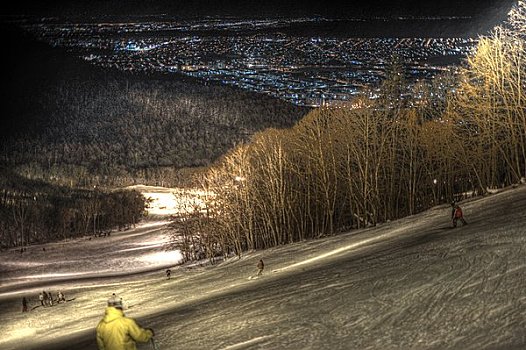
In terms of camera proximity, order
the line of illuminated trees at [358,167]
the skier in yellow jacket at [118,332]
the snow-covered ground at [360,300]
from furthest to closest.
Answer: the line of illuminated trees at [358,167] → the snow-covered ground at [360,300] → the skier in yellow jacket at [118,332]

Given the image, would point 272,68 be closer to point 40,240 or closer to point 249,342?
point 40,240

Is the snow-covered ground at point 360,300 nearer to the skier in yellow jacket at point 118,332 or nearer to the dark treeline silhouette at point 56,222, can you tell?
the skier in yellow jacket at point 118,332

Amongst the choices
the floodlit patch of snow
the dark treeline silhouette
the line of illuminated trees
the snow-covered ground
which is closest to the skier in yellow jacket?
the snow-covered ground

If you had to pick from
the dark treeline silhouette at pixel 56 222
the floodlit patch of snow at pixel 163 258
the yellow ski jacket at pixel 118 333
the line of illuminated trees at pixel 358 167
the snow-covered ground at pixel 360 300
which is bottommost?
the floodlit patch of snow at pixel 163 258

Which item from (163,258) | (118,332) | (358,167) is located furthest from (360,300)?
(163,258)

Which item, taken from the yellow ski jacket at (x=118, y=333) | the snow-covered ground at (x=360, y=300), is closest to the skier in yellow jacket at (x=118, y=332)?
the yellow ski jacket at (x=118, y=333)

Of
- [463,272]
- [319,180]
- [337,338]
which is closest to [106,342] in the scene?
[337,338]
